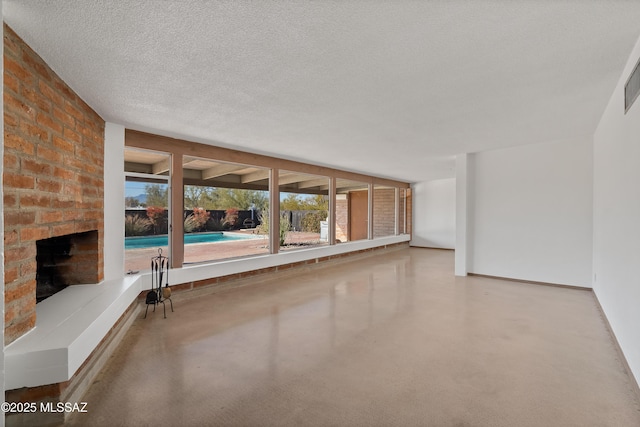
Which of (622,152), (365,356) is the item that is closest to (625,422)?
(365,356)

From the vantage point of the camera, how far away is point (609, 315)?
361 cm

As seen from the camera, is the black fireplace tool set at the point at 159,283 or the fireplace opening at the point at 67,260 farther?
the black fireplace tool set at the point at 159,283

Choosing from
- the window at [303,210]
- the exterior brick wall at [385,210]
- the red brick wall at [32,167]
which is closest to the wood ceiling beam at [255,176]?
the window at [303,210]

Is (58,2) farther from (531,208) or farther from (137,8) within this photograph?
(531,208)

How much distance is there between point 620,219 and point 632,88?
1.24 metres

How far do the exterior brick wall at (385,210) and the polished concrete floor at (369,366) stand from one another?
6.74 m

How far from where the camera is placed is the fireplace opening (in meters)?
3.38

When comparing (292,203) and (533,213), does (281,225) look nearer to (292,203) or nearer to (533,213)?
(292,203)

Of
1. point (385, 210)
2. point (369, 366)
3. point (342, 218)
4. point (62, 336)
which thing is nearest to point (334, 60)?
point (369, 366)

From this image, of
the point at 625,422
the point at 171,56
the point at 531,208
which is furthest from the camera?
the point at 531,208

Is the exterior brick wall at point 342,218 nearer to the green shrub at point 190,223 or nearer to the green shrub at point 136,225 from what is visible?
the green shrub at point 190,223

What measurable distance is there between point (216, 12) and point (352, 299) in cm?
411

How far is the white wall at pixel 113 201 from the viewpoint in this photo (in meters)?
3.97

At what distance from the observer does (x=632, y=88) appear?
99.3 inches
